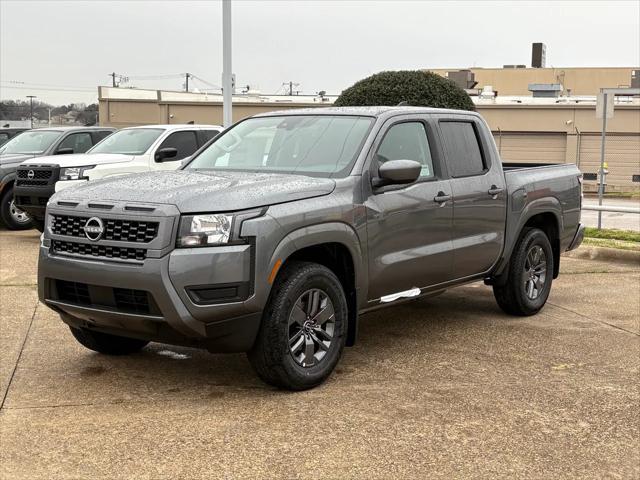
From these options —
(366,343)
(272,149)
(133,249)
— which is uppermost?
(272,149)

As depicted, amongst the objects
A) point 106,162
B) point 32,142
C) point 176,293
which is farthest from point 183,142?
point 176,293

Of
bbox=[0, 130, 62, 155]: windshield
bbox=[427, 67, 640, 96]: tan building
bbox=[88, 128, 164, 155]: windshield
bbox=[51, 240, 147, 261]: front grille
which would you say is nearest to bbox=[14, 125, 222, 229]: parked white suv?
bbox=[88, 128, 164, 155]: windshield

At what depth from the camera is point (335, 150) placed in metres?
6.13

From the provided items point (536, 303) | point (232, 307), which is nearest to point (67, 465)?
point (232, 307)

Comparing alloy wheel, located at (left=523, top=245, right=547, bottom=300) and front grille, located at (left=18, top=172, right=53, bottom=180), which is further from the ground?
front grille, located at (left=18, top=172, right=53, bottom=180)

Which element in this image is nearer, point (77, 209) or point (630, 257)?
point (77, 209)

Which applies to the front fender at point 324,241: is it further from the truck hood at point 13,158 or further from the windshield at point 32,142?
the windshield at point 32,142

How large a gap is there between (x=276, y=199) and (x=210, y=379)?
1.42 meters

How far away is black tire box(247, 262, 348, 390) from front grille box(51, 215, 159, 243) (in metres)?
0.86

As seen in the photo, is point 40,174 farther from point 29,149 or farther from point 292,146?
point 292,146

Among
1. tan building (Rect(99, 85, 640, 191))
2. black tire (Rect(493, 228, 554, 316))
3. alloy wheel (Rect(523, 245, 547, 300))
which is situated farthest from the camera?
tan building (Rect(99, 85, 640, 191))

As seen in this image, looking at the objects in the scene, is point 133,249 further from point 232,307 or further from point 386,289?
point 386,289

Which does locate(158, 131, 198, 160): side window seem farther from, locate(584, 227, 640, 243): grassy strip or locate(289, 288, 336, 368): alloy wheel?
locate(289, 288, 336, 368): alloy wheel

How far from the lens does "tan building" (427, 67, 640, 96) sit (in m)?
66.6
